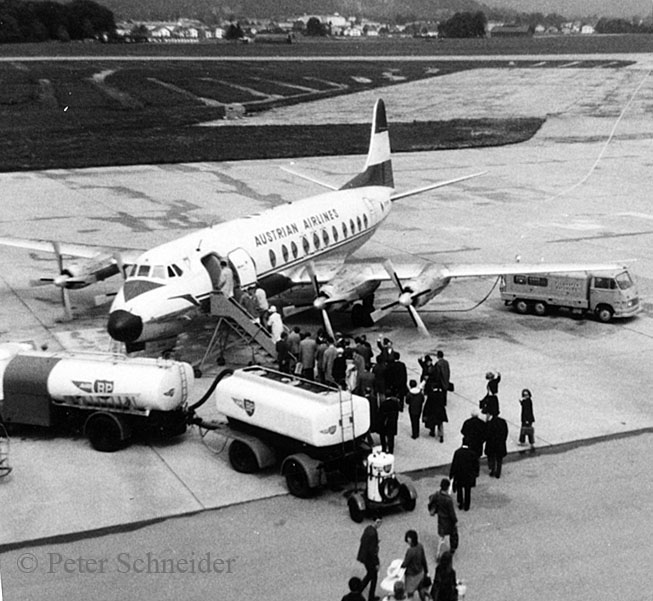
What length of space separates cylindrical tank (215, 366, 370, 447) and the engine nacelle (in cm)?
807

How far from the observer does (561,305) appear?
100 feet

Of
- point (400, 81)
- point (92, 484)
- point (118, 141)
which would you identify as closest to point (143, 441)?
point (92, 484)

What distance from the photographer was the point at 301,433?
714 inches

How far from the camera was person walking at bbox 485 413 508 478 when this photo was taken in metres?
18.9

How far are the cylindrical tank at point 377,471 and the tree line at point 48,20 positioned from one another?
463ft

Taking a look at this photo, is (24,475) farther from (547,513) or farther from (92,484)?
(547,513)

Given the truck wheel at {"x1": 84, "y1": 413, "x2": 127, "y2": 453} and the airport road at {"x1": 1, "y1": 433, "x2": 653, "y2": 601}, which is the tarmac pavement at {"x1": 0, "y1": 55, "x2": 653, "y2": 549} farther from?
the airport road at {"x1": 1, "y1": 433, "x2": 653, "y2": 601}

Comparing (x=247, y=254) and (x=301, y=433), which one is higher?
(x=247, y=254)

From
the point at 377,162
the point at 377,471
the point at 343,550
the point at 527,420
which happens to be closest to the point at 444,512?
the point at 377,471

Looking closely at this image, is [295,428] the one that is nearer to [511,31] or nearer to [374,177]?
[374,177]

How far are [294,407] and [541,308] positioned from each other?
1467 cm

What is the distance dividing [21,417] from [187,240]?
7382 millimetres

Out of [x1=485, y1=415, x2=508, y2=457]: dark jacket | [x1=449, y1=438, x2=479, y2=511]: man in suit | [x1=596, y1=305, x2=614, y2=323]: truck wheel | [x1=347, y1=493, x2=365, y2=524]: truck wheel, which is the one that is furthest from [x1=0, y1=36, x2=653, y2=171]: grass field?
[x1=449, y1=438, x2=479, y2=511]: man in suit

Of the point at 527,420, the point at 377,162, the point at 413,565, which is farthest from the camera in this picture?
the point at 377,162
